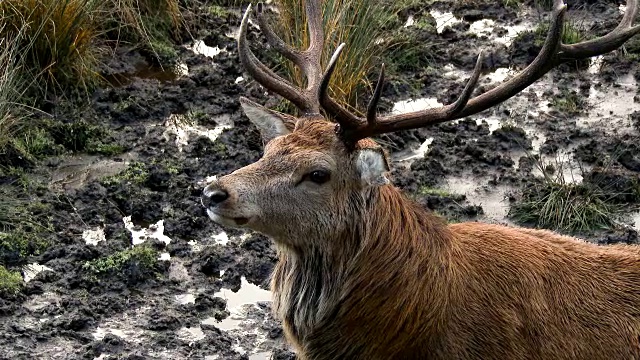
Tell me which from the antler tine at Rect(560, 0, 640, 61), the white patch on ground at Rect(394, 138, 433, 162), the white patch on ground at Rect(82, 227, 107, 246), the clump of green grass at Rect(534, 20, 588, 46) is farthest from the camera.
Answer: the clump of green grass at Rect(534, 20, 588, 46)

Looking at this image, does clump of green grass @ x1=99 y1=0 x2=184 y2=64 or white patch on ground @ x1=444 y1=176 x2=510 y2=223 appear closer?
white patch on ground @ x1=444 y1=176 x2=510 y2=223

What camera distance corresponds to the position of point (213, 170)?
346 inches

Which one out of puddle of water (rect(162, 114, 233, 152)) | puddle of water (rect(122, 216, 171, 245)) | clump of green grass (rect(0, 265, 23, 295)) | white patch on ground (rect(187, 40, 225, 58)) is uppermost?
white patch on ground (rect(187, 40, 225, 58))

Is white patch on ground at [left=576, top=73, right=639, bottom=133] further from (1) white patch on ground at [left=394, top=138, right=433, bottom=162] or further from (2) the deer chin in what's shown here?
(2) the deer chin

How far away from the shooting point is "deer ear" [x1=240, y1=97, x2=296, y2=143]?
612 centimetres

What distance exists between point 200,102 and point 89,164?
1.28 meters

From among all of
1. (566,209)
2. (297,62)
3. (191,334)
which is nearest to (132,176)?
(191,334)

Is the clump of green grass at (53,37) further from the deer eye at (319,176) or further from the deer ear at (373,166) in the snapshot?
the deer ear at (373,166)

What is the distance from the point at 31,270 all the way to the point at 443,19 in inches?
203

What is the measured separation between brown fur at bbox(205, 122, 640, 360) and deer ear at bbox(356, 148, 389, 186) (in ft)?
0.29

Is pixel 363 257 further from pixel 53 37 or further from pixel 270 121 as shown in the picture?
pixel 53 37

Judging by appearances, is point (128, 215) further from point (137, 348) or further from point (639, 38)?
point (639, 38)

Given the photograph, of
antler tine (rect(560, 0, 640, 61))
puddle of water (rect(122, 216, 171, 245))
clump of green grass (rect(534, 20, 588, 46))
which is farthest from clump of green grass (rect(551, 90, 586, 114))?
antler tine (rect(560, 0, 640, 61))

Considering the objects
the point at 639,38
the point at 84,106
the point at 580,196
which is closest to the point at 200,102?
the point at 84,106
